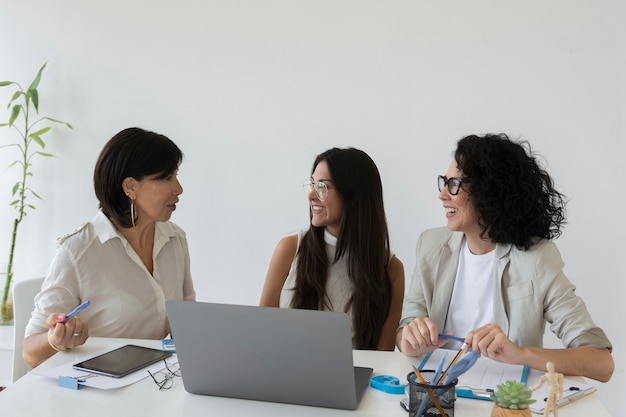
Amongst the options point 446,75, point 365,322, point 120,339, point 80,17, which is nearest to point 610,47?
point 446,75

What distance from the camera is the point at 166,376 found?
63.7 inches

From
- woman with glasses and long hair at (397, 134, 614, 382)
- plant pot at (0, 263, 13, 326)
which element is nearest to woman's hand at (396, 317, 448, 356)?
woman with glasses and long hair at (397, 134, 614, 382)

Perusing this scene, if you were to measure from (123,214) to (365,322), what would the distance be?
2.94 ft

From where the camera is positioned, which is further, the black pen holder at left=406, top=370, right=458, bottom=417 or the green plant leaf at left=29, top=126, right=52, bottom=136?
the green plant leaf at left=29, top=126, right=52, bottom=136

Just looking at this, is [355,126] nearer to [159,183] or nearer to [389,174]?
[389,174]

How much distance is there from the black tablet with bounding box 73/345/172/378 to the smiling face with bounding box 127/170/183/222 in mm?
507

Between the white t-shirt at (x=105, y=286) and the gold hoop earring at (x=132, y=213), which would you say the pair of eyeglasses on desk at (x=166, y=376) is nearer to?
the white t-shirt at (x=105, y=286)

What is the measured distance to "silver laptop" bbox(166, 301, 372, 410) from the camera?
1.37m

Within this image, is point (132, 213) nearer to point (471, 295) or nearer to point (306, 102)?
point (471, 295)

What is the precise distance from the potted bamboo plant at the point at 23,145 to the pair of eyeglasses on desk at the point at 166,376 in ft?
7.22

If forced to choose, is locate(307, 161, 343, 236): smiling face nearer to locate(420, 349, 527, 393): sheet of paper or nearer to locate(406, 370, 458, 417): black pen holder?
locate(420, 349, 527, 393): sheet of paper

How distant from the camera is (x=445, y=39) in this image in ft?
10.1

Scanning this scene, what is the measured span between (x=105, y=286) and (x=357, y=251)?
855 mm

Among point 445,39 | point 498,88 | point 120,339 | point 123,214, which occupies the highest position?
point 445,39
